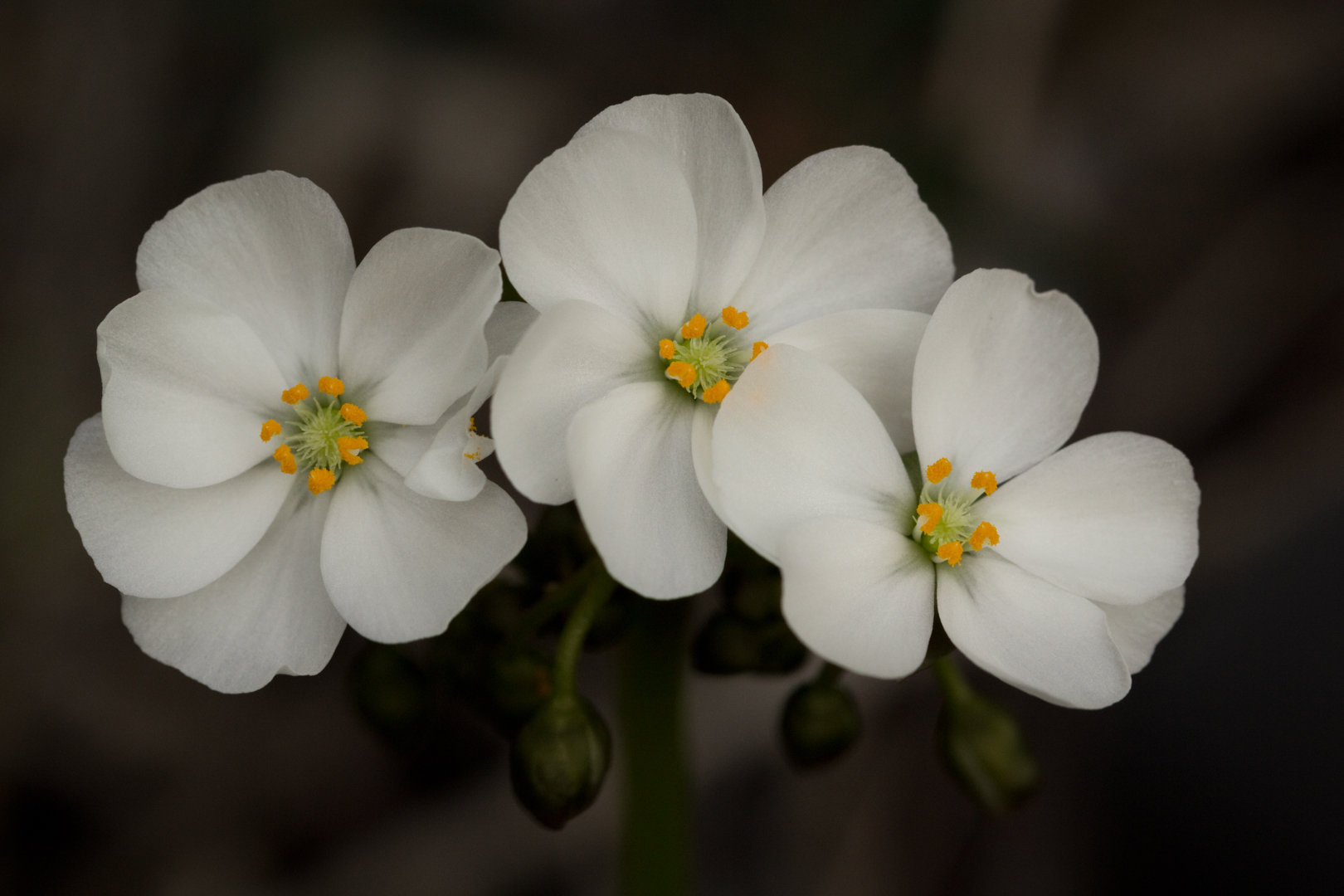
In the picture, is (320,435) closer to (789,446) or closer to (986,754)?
(789,446)

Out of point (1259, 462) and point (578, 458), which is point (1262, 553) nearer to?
point (1259, 462)

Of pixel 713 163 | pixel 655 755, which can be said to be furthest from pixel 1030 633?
pixel 655 755

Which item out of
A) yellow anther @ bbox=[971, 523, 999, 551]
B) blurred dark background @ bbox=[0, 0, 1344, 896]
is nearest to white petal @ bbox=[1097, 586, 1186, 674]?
yellow anther @ bbox=[971, 523, 999, 551]

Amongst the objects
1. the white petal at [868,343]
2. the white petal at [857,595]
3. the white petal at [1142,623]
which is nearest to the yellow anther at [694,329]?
the white petal at [868,343]

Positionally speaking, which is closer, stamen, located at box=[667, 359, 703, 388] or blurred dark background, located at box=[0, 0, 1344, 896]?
stamen, located at box=[667, 359, 703, 388]

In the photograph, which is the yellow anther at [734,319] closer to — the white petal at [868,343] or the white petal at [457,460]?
the white petal at [868,343]

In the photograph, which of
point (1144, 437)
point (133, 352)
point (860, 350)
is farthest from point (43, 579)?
point (1144, 437)

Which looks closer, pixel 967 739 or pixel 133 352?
pixel 133 352

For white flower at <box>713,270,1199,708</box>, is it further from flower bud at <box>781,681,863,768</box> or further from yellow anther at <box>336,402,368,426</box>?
yellow anther at <box>336,402,368,426</box>
